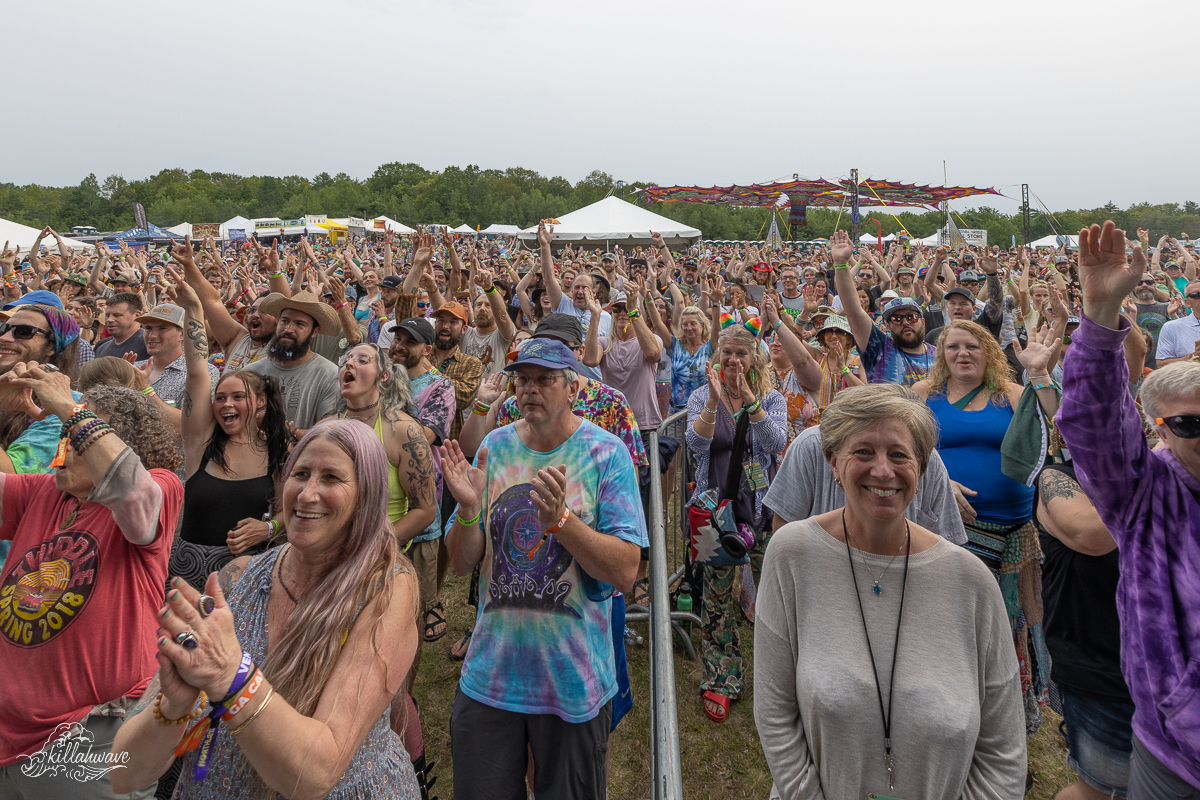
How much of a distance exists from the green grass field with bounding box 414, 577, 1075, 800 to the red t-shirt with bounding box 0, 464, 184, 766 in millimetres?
1729

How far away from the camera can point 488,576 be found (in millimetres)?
2352

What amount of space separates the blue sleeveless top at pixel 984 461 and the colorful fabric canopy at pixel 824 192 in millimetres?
22268

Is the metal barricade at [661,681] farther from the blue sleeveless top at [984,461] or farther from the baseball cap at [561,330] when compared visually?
the blue sleeveless top at [984,461]

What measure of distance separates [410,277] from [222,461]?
3.41 meters

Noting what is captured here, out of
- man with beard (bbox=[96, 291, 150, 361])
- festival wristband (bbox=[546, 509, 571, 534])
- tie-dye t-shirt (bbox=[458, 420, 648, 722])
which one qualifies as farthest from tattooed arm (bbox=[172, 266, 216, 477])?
man with beard (bbox=[96, 291, 150, 361])

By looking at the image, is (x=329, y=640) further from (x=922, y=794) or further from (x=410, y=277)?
(x=410, y=277)

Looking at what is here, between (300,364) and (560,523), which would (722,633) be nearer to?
(560,523)

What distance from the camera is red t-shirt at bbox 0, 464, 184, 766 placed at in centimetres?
198

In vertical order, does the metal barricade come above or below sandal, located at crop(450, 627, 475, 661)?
above

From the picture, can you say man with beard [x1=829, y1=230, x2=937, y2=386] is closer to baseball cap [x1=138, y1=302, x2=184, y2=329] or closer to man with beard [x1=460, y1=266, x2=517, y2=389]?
man with beard [x1=460, y1=266, x2=517, y2=389]

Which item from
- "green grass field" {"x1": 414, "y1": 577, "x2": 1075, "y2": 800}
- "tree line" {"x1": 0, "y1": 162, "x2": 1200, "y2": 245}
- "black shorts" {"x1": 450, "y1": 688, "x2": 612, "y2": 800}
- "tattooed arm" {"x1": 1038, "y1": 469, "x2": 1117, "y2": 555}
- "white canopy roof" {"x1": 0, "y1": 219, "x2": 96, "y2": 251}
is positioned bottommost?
"green grass field" {"x1": 414, "y1": 577, "x2": 1075, "y2": 800}

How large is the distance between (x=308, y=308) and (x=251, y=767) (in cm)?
327

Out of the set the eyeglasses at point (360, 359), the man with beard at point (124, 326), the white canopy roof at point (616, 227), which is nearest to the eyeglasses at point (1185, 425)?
the eyeglasses at point (360, 359)

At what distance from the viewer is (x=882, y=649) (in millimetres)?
1715
